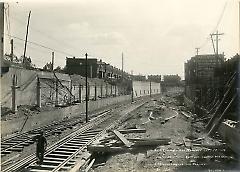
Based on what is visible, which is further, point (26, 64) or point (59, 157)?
point (26, 64)

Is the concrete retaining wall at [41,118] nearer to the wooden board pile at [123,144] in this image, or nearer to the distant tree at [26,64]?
the wooden board pile at [123,144]

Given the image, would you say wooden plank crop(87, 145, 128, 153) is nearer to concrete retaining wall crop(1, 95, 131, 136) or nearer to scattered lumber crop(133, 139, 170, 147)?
scattered lumber crop(133, 139, 170, 147)

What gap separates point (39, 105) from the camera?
83.3 ft

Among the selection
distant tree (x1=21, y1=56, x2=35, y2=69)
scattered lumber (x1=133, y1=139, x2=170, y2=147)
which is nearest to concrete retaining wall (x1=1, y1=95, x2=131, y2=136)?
distant tree (x1=21, y1=56, x2=35, y2=69)

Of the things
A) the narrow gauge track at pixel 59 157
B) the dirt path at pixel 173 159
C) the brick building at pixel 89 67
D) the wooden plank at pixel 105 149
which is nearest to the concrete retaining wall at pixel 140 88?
the brick building at pixel 89 67

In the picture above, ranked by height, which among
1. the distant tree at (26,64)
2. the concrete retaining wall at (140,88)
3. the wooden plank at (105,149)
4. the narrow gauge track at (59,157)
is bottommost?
the narrow gauge track at (59,157)

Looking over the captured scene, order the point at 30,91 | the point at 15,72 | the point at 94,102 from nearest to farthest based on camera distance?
the point at 15,72, the point at 30,91, the point at 94,102

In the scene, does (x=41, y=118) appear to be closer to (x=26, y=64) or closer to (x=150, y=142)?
(x=150, y=142)

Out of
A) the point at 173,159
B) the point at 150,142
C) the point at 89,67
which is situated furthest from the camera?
the point at 89,67

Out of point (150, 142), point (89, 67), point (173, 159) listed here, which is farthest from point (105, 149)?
point (89, 67)

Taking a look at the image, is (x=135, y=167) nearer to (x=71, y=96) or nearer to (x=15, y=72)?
(x=15, y=72)

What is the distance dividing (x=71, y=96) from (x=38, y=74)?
8.56m

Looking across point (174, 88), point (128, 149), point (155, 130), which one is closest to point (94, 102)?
point (155, 130)

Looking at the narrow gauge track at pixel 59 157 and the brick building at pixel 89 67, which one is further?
the brick building at pixel 89 67
